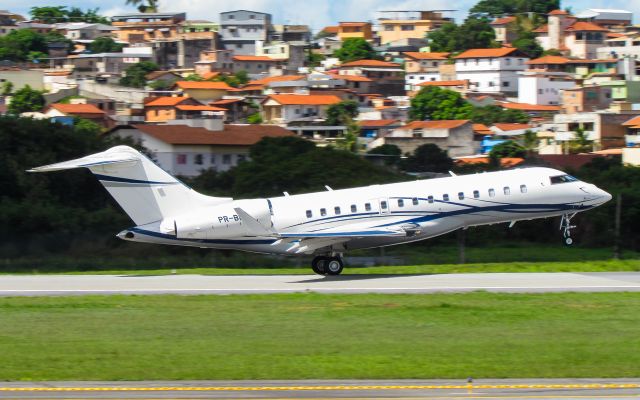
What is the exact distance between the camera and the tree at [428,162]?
237 feet

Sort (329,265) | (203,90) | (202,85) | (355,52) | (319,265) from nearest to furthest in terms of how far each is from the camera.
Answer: (329,265), (319,265), (203,90), (202,85), (355,52)

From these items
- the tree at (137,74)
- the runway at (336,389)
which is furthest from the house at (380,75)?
the runway at (336,389)

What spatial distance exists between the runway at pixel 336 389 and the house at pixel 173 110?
107 metres

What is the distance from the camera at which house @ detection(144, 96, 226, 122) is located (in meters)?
126

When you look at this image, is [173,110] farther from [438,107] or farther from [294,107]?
[438,107]

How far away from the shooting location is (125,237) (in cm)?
3462

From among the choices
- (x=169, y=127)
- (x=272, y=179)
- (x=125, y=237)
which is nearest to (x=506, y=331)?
(x=125, y=237)

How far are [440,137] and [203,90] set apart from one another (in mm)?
50206

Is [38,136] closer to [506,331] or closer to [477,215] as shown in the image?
[477,215]

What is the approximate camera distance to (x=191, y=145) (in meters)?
77.9

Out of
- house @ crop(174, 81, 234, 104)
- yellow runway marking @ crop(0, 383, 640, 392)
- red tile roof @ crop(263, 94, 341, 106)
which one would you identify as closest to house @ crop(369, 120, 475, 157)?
red tile roof @ crop(263, 94, 341, 106)

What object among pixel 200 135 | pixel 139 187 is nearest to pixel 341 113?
pixel 200 135

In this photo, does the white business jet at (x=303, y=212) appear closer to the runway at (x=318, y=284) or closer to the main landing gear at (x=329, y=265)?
the main landing gear at (x=329, y=265)

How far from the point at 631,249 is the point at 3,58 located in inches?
6015
